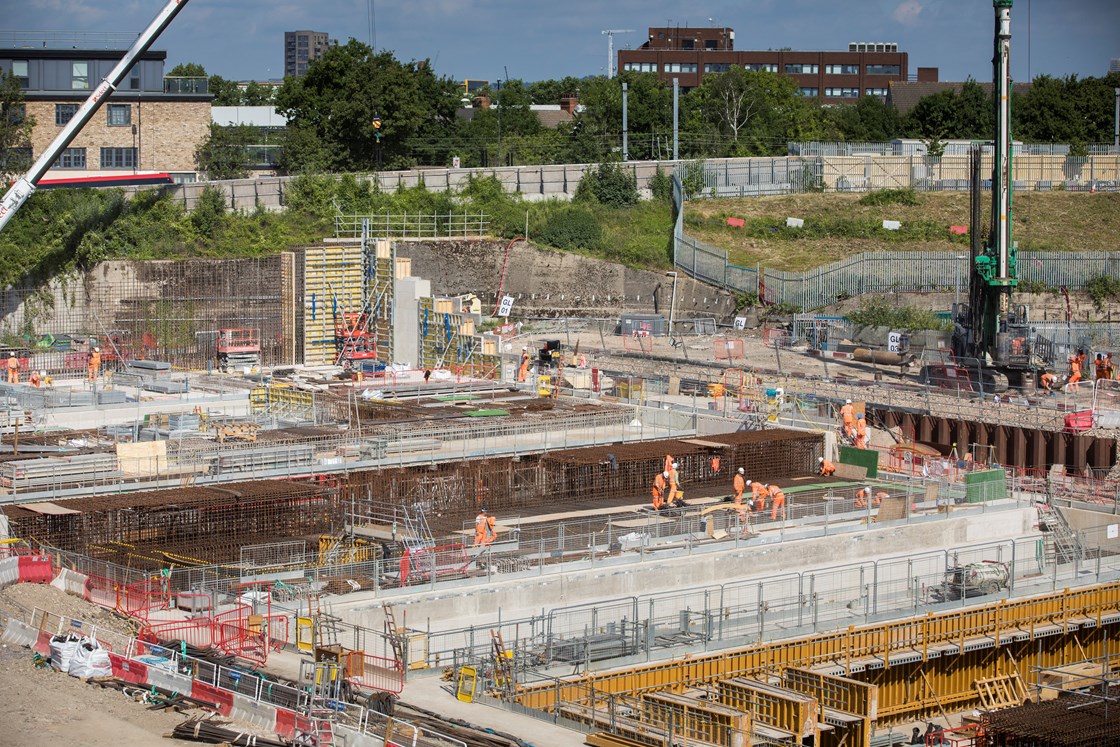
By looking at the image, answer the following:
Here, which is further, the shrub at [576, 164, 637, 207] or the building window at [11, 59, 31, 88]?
the shrub at [576, 164, 637, 207]

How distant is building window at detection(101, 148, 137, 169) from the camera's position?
68.6 metres

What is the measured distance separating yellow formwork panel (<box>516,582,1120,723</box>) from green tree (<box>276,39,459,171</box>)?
48257mm

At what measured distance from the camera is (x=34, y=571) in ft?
88.5

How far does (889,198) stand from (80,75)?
34290 millimetres

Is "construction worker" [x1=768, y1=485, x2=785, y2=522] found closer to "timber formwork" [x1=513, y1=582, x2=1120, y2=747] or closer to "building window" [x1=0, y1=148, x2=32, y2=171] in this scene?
"timber formwork" [x1=513, y1=582, x2=1120, y2=747]

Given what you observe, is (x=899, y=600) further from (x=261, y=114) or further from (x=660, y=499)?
(x=261, y=114)

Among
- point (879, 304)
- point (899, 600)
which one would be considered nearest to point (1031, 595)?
point (899, 600)

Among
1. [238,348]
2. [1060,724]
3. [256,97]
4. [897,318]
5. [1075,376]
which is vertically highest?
[256,97]

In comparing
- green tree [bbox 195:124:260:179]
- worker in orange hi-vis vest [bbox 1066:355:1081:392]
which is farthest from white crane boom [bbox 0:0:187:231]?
worker in orange hi-vis vest [bbox 1066:355:1081:392]

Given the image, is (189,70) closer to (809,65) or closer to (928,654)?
(809,65)

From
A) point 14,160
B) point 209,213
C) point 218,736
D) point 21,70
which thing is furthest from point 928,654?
point 21,70

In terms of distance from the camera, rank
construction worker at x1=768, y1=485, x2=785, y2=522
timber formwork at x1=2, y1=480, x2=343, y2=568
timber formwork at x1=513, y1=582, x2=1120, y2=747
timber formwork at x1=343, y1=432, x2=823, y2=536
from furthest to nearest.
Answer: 1. timber formwork at x1=343, y1=432, x2=823, y2=536
2. construction worker at x1=768, y1=485, x2=785, y2=522
3. timber formwork at x1=2, y1=480, x2=343, y2=568
4. timber formwork at x1=513, y1=582, x2=1120, y2=747

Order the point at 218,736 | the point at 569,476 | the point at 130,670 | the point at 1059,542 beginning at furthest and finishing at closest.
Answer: the point at 569,476, the point at 1059,542, the point at 130,670, the point at 218,736

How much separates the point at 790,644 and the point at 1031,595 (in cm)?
653
